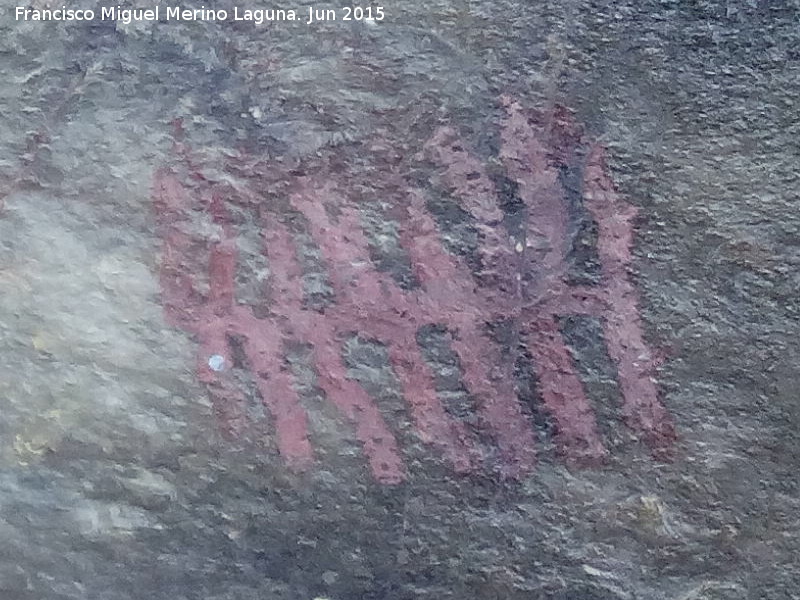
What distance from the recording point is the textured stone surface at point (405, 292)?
35.7 inches

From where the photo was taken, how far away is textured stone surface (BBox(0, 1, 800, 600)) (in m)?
0.91

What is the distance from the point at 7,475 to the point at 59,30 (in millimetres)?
471

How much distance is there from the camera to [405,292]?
3.11ft

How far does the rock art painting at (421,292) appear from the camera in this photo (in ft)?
3.03

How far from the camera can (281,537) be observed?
985 mm

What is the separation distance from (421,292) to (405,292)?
0.05 ft

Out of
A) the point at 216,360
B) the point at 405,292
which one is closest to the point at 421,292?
the point at 405,292

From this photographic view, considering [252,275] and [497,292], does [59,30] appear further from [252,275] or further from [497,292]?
[497,292]

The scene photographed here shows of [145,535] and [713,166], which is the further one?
[145,535]

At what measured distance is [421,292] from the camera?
37.3 inches

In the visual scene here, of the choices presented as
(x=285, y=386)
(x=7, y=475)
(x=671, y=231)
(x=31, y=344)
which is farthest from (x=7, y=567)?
(x=671, y=231)

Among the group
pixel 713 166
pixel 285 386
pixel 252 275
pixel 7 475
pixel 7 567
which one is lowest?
pixel 7 567

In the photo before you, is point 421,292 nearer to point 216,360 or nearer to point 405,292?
point 405,292

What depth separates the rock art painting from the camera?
923 millimetres
